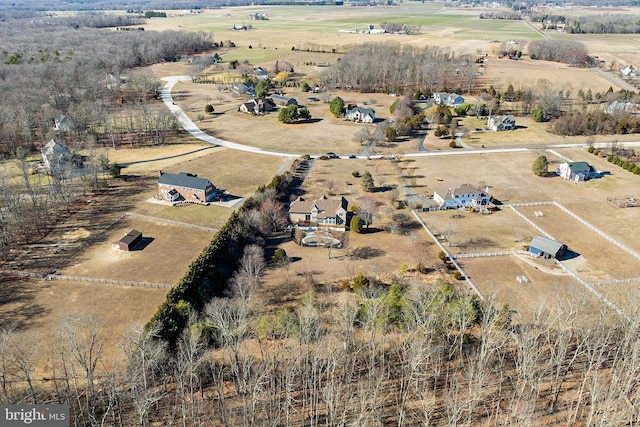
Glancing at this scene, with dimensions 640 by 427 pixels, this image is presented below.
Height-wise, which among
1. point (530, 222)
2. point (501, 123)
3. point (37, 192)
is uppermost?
point (501, 123)

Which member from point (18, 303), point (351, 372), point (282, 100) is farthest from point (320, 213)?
point (282, 100)

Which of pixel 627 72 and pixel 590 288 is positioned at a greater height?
pixel 627 72

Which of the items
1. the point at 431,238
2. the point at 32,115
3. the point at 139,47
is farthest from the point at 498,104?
the point at 139,47

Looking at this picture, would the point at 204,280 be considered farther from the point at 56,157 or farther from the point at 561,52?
the point at 561,52

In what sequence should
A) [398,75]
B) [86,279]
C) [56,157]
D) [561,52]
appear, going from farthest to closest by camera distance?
1. [561,52]
2. [398,75]
3. [56,157]
4. [86,279]

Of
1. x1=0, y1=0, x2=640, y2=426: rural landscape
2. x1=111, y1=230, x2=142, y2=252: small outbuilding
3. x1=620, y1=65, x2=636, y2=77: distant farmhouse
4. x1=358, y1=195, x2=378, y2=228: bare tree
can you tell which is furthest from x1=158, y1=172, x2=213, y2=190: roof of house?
x1=620, y1=65, x2=636, y2=77: distant farmhouse

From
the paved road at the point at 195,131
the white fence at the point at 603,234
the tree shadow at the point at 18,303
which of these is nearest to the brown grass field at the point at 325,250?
the tree shadow at the point at 18,303
